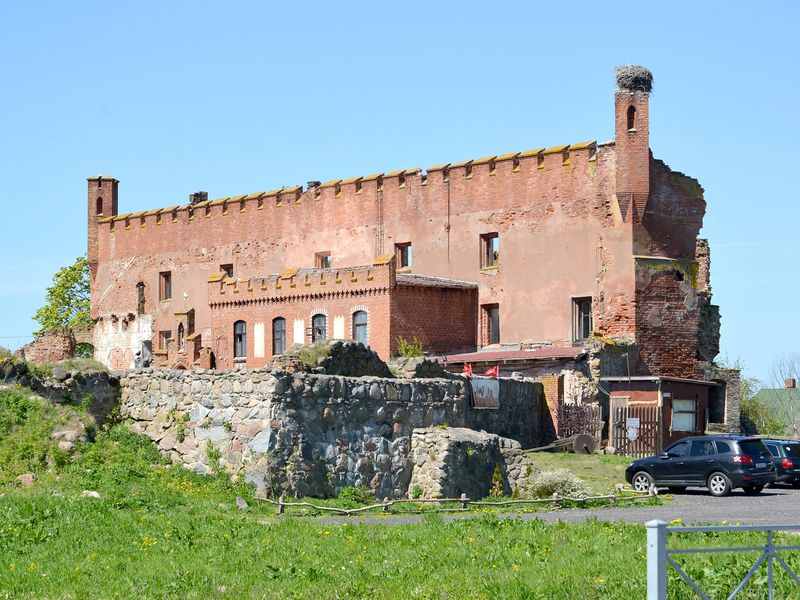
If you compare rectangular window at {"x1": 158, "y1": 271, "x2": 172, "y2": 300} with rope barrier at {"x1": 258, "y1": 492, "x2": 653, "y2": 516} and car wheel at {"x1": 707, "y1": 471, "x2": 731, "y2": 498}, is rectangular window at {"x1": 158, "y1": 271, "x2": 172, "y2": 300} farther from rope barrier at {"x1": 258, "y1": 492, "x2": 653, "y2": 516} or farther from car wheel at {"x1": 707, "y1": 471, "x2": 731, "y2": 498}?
rope barrier at {"x1": 258, "y1": 492, "x2": 653, "y2": 516}

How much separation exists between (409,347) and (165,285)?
799 inches

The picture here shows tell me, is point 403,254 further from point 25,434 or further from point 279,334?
point 25,434

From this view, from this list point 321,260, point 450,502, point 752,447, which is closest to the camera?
point 450,502

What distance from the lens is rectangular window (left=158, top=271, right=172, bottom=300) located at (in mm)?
65025

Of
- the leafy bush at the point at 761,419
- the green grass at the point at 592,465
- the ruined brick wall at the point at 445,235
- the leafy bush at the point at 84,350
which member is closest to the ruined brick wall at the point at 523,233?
the ruined brick wall at the point at 445,235

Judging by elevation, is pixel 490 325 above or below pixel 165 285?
below

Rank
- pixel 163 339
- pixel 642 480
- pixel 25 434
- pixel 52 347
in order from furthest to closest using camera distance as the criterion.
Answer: pixel 163 339, pixel 52 347, pixel 642 480, pixel 25 434

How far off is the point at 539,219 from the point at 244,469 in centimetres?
3005

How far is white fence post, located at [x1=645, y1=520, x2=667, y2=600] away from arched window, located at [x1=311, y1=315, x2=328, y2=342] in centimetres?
4087

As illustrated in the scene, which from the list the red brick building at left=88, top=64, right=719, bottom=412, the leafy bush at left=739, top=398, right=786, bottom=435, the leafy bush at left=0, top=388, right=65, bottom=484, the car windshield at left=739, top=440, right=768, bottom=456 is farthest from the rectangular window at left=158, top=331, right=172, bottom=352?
the leafy bush at left=0, top=388, right=65, bottom=484

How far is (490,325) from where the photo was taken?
52.8 m

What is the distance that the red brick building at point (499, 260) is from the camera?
48.2 meters

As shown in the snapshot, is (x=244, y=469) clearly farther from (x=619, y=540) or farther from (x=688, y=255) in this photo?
(x=688, y=255)

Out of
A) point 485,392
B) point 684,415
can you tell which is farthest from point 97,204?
point 485,392
